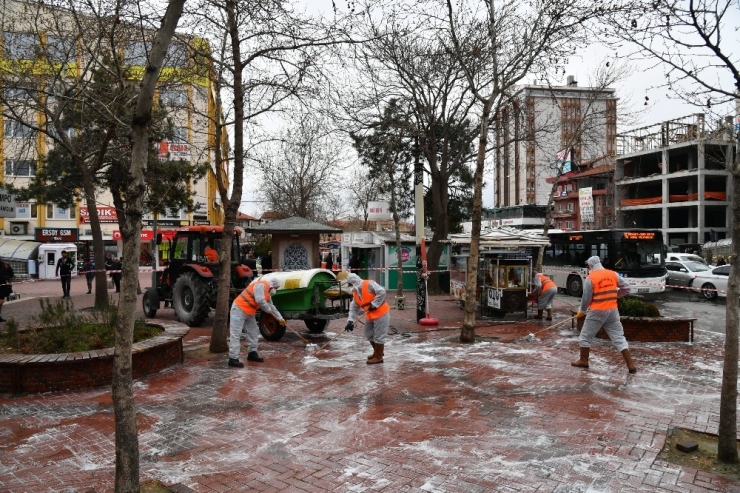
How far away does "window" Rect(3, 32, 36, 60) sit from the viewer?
9999 mm

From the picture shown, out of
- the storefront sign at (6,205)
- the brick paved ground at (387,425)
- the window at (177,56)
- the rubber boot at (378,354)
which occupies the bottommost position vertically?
the brick paved ground at (387,425)

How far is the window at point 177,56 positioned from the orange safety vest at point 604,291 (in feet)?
24.5

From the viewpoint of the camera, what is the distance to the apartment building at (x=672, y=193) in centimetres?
4094

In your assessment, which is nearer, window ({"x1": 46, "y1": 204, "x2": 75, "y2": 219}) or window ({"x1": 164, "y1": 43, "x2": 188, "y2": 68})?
window ({"x1": 164, "y1": 43, "x2": 188, "y2": 68})

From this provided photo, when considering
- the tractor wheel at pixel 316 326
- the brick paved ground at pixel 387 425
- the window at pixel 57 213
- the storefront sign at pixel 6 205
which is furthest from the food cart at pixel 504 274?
the window at pixel 57 213

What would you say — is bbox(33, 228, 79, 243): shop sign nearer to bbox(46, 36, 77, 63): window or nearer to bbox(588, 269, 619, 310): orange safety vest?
bbox(46, 36, 77, 63): window

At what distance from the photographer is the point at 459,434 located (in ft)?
17.7

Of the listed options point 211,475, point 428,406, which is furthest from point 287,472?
point 428,406

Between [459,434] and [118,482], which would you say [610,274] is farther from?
[118,482]

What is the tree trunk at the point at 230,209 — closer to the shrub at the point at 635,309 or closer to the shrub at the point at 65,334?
the shrub at the point at 65,334

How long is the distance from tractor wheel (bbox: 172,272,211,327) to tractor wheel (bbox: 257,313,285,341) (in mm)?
2057

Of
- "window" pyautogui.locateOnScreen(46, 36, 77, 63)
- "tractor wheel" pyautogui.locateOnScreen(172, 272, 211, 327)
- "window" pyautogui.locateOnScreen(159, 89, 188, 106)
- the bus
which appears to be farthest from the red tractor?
the bus

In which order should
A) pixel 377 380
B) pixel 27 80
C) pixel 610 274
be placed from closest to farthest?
pixel 377 380
pixel 610 274
pixel 27 80

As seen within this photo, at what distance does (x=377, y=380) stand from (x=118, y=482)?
4.30 m
